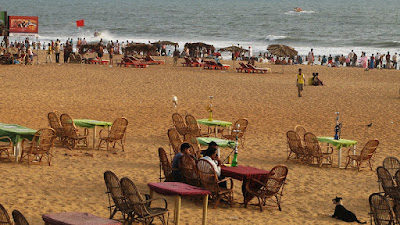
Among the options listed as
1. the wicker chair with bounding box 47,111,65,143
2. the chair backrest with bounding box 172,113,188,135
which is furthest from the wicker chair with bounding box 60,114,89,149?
the chair backrest with bounding box 172,113,188,135

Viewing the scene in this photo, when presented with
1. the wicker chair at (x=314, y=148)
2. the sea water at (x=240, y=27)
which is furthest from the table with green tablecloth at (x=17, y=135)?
the sea water at (x=240, y=27)

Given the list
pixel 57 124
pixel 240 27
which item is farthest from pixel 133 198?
pixel 240 27

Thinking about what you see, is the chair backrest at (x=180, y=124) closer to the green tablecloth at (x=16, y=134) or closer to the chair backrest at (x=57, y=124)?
the chair backrest at (x=57, y=124)

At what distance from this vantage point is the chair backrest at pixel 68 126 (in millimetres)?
13672

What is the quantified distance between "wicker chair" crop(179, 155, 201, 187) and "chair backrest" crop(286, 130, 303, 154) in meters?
4.19

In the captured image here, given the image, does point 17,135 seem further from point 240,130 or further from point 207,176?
point 240,130

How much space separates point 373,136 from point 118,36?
77.1m

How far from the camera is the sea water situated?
3024 inches

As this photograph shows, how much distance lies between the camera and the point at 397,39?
256 ft

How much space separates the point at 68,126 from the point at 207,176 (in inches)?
211

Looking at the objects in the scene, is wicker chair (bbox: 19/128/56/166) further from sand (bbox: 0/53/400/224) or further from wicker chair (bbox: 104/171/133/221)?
wicker chair (bbox: 104/171/133/221)

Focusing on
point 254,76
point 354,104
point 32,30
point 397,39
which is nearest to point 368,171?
point 354,104

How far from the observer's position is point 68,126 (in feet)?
45.0

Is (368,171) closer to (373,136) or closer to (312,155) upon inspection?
(312,155)
